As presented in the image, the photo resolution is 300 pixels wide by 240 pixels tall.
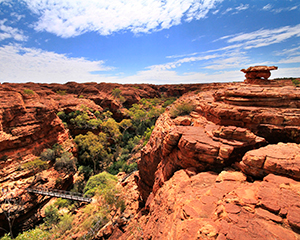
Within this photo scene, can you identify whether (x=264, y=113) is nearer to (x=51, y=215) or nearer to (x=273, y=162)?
(x=273, y=162)

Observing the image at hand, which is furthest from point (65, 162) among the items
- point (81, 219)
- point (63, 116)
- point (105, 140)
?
point (63, 116)

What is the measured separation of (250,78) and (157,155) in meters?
13.4

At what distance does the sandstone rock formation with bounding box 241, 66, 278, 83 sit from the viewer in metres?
13.7

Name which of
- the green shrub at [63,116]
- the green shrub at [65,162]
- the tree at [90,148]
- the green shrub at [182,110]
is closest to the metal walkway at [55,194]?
the green shrub at [65,162]

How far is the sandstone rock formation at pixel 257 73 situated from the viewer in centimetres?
1368

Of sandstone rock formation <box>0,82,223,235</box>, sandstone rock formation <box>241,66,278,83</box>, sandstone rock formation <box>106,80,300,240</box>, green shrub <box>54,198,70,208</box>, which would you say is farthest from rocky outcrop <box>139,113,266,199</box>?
sandstone rock formation <box>0,82,223,235</box>

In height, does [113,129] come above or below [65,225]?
above

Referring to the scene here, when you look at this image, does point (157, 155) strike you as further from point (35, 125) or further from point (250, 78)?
point (35, 125)

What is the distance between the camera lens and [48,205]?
1600 cm

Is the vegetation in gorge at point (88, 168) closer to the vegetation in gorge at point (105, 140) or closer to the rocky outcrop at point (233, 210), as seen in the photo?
the vegetation in gorge at point (105, 140)

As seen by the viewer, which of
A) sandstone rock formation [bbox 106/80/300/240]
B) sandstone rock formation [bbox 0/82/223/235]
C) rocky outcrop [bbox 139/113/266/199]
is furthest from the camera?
sandstone rock formation [bbox 0/82/223/235]

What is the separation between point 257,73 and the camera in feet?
46.5

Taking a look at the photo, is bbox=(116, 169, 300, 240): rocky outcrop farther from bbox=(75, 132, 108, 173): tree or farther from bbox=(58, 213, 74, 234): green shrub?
bbox=(75, 132, 108, 173): tree

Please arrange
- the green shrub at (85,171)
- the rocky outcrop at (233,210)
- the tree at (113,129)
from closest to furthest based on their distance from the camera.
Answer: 1. the rocky outcrop at (233,210)
2. the green shrub at (85,171)
3. the tree at (113,129)
